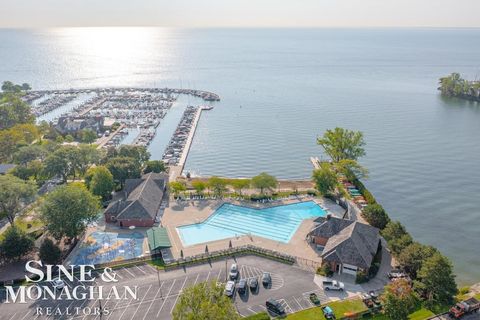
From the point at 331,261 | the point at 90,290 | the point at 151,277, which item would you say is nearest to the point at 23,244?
the point at 90,290

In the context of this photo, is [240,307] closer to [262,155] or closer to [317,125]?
[262,155]

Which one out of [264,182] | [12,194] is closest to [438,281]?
[264,182]

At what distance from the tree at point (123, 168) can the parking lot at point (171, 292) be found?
81.9 feet

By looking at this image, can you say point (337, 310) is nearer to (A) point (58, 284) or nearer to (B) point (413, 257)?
(B) point (413, 257)

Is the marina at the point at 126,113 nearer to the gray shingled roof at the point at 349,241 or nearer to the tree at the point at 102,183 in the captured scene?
the tree at the point at 102,183

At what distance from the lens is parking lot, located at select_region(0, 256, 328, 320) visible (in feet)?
122

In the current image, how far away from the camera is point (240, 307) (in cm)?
3781

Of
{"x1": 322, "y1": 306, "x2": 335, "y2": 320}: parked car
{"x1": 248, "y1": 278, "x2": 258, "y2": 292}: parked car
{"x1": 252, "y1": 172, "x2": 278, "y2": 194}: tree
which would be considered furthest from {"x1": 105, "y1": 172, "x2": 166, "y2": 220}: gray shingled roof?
{"x1": 322, "y1": 306, "x2": 335, "y2": 320}: parked car

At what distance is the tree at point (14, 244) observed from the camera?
145ft

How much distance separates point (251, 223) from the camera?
2207 inches

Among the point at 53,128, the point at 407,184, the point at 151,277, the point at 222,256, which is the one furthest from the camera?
the point at 53,128

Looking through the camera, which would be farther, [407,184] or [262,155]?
[262,155]

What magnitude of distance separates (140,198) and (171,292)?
19.4 m

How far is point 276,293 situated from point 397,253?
1589cm
